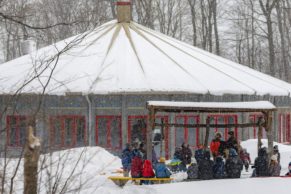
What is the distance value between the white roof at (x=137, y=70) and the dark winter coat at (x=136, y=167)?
19.2ft

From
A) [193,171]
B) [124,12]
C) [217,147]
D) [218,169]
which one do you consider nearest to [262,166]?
[218,169]

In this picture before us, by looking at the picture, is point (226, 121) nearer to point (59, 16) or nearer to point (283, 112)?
point (283, 112)

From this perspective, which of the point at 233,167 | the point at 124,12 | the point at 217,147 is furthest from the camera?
the point at 124,12

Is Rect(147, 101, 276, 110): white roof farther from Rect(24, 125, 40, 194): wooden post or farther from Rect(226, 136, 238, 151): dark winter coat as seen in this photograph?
Rect(24, 125, 40, 194): wooden post

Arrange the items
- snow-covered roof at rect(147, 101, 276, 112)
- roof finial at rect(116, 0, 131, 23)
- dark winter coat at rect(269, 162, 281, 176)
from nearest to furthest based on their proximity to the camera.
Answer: snow-covered roof at rect(147, 101, 276, 112), dark winter coat at rect(269, 162, 281, 176), roof finial at rect(116, 0, 131, 23)

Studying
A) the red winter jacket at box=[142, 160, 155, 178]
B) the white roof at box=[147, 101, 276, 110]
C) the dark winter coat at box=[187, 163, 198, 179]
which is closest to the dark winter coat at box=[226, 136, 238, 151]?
the white roof at box=[147, 101, 276, 110]

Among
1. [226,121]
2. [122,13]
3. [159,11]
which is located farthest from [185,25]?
[226,121]

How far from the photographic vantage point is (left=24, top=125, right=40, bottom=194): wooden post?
468 cm

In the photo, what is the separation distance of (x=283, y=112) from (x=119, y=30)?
8.29 metres

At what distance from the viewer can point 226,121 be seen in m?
21.3

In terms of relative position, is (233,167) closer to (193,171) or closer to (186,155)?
(193,171)

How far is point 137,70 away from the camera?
20234mm

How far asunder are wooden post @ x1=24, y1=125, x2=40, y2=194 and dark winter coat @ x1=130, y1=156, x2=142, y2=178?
7.57 meters

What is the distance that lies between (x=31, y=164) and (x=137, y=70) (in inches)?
615
